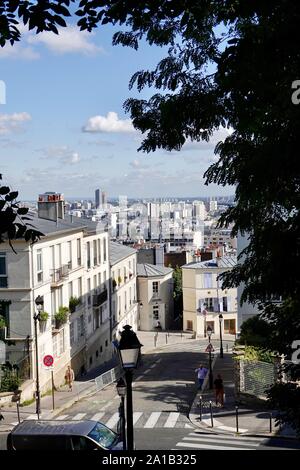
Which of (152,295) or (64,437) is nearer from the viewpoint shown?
(64,437)

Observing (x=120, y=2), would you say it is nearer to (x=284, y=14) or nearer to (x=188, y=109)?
(x=284, y=14)

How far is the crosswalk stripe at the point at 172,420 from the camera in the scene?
22109 millimetres

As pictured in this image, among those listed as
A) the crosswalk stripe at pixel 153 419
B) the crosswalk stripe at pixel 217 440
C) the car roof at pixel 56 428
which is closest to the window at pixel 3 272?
the crosswalk stripe at pixel 153 419

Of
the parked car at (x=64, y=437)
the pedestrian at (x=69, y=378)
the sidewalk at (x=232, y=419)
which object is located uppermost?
the parked car at (x=64, y=437)

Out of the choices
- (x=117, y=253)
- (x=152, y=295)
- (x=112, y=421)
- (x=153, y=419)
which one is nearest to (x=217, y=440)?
(x=153, y=419)

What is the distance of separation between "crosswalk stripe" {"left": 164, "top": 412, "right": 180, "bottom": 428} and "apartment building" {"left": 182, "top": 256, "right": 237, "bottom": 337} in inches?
1475

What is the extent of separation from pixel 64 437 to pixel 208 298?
1850 inches

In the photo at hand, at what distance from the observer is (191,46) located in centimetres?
834

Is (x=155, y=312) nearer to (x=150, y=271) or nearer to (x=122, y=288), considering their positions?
(x=150, y=271)

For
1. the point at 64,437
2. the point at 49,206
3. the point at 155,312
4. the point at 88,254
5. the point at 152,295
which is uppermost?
the point at 49,206

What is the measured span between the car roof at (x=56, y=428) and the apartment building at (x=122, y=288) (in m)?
31.8

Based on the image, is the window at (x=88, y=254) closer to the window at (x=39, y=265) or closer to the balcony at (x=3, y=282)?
the window at (x=39, y=265)

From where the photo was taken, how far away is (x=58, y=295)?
1329 inches
